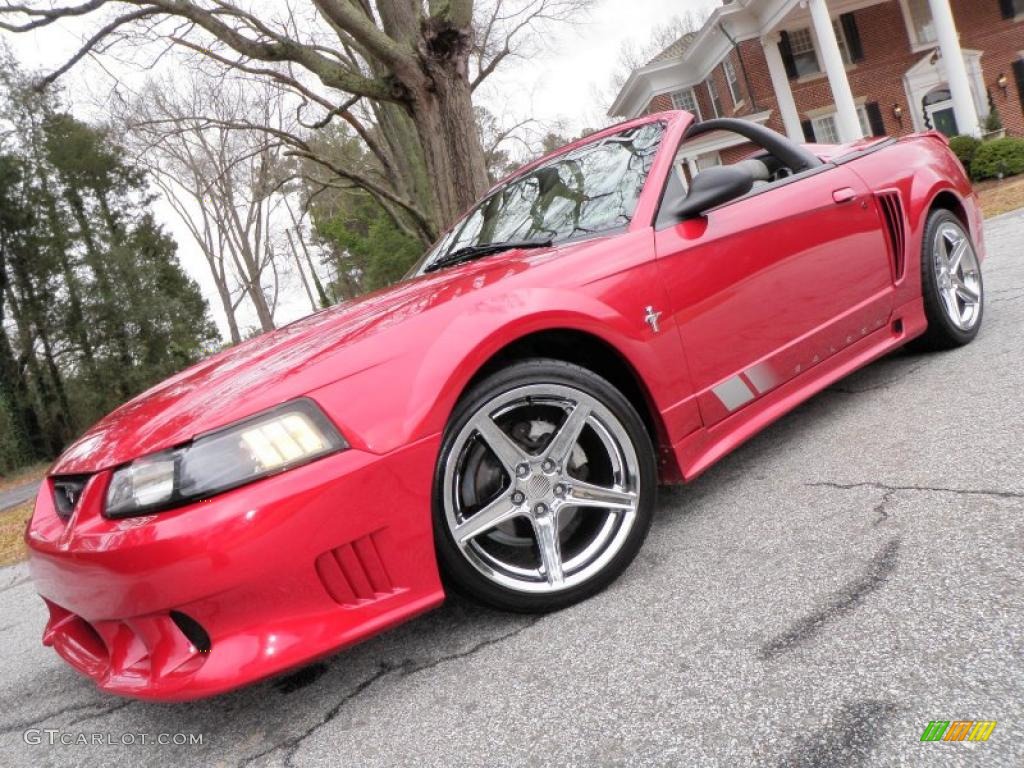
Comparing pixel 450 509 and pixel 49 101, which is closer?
pixel 450 509

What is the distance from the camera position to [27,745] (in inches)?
86.4

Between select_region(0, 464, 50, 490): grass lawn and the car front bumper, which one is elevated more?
the car front bumper

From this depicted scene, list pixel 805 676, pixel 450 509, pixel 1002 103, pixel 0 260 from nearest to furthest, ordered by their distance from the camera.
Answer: pixel 805 676, pixel 450 509, pixel 0 260, pixel 1002 103

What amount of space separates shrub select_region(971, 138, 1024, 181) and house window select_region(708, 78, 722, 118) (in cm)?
1199

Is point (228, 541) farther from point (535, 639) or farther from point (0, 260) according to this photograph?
point (0, 260)

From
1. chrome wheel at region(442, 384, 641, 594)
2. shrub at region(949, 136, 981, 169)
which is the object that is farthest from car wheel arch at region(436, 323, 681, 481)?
Answer: shrub at region(949, 136, 981, 169)

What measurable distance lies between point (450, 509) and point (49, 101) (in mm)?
25092

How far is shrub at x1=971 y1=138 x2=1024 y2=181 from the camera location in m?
15.6

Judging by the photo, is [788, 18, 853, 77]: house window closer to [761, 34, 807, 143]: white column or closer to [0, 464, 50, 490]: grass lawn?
[761, 34, 807, 143]: white column

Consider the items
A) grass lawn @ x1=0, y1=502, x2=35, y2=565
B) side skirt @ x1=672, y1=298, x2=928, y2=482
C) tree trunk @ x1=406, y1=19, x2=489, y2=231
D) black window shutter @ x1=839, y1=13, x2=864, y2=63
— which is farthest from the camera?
black window shutter @ x1=839, y1=13, x2=864, y2=63

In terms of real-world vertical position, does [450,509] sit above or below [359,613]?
above

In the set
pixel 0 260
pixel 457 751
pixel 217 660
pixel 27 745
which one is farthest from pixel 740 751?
pixel 0 260

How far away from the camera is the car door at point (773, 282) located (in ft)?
8.26

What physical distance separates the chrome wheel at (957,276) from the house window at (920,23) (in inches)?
942
